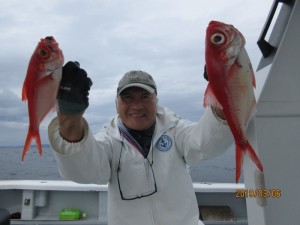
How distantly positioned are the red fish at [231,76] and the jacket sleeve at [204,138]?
1.18 feet

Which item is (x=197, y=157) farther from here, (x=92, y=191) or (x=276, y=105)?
(x=92, y=191)

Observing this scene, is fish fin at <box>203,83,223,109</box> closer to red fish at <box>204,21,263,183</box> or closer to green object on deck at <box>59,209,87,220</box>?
red fish at <box>204,21,263,183</box>

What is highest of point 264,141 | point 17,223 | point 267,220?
point 264,141

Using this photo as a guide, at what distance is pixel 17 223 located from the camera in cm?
456

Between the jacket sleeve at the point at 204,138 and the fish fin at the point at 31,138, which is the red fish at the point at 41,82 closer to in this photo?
the fish fin at the point at 31,138

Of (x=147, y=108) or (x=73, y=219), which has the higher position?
(x=147, y=108)

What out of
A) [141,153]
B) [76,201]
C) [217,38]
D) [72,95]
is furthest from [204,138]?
[76,201]

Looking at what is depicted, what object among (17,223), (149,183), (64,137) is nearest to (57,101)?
(64,137)

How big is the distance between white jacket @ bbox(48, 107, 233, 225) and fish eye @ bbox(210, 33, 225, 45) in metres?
0.68

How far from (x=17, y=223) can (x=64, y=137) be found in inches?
142

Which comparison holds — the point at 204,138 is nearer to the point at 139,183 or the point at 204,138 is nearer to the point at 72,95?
the point at 139,183

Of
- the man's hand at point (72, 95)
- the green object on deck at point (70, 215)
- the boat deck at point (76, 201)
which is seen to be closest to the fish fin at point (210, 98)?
the man's hand at point (72, 95)

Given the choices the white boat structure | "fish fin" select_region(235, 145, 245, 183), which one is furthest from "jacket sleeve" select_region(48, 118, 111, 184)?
the white boat structure

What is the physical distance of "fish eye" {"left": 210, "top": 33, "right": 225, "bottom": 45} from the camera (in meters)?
1.46
